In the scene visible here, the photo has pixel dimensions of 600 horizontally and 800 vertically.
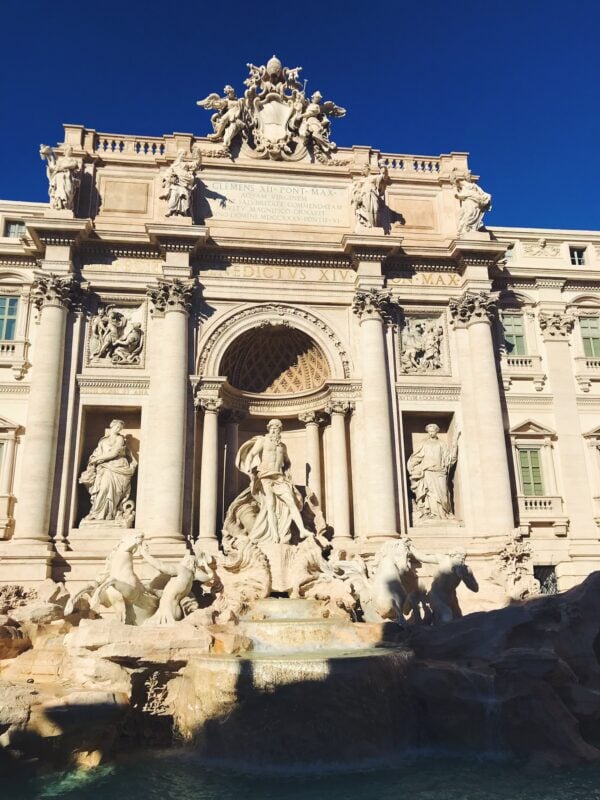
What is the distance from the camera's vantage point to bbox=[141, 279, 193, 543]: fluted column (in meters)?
18.8

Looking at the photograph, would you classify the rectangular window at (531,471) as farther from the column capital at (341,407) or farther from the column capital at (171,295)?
the column capital at (171,295)

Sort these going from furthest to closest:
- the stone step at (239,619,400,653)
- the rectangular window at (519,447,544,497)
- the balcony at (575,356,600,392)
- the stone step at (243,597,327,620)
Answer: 1. the balcony at (575,356,600,392)
2. the rectangular window at (519,447,544,497)
3. the stone step at (243,597,327,620)
4. the stone step at (239,619,400,653)

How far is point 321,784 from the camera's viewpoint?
960cm

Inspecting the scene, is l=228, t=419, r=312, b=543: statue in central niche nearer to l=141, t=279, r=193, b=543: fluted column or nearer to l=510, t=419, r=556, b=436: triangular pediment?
l=141, t=279, r=193, b=543: fluted column

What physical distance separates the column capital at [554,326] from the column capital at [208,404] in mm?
11428

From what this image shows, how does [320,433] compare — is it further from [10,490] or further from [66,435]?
[10,490]

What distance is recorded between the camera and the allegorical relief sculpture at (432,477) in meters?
20.7

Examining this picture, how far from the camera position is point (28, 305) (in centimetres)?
2111

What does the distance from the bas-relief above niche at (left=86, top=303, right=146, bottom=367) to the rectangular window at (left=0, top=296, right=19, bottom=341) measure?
2.46m

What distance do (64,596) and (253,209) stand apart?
13561 mm

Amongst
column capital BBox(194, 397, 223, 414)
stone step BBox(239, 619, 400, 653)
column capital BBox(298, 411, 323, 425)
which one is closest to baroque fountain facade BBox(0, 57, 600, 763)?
column capital BBox(298, 411, 323, 425)

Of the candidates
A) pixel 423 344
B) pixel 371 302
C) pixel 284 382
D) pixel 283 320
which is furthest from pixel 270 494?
pixel 423 344

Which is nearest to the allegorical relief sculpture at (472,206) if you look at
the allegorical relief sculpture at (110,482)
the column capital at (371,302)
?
the column capital at (371,302)

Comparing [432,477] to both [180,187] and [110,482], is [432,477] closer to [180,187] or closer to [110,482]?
[110,482]
